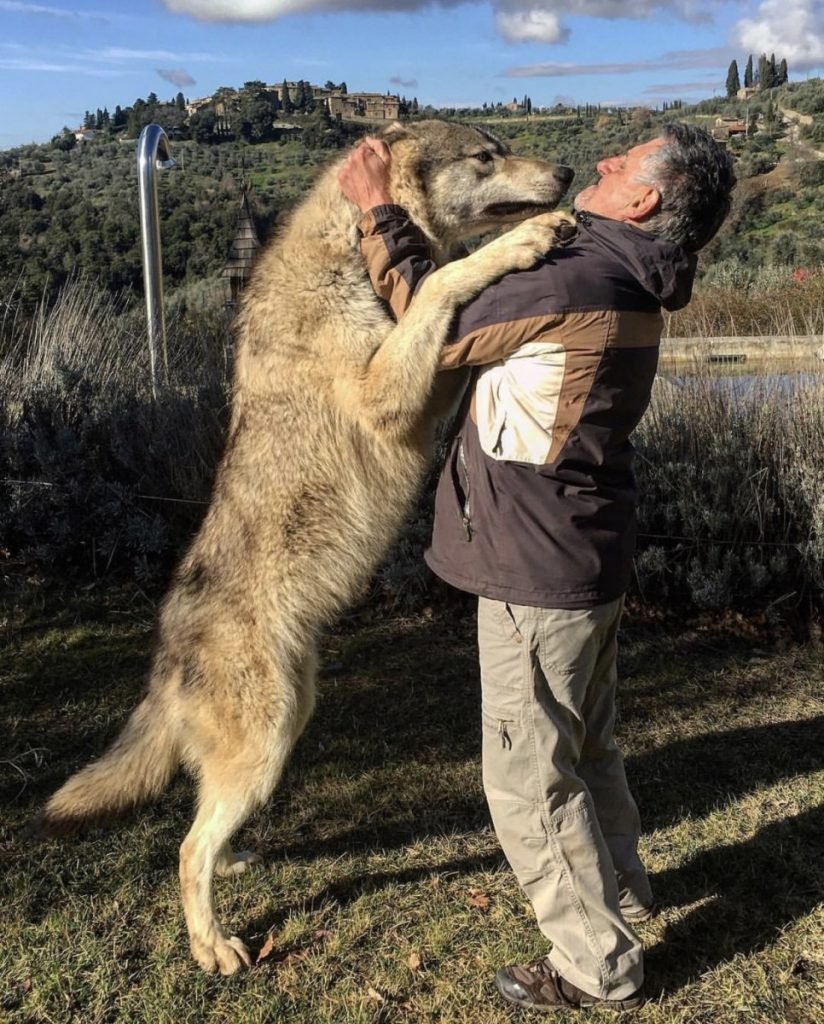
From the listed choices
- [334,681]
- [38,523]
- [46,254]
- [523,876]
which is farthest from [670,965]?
[46,254]

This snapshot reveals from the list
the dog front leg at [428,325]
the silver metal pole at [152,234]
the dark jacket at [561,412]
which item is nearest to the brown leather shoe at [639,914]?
the dark jacket at [561,412]

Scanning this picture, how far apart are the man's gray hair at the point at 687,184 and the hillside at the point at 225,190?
1931 millimetres

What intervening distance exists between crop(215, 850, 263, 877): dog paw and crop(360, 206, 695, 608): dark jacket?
1894 mm

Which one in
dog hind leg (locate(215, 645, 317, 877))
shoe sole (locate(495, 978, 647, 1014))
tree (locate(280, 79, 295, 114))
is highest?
A: tree (locate(280, 79, 295, 114))

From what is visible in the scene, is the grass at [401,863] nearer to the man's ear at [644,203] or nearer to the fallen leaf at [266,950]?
the fallen leaf at [266,950]

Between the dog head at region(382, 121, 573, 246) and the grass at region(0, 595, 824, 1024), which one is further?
the dog head at region(382, 121, 573, 246)

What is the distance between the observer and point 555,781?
2594 millimetres

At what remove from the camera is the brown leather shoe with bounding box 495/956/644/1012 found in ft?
9.44

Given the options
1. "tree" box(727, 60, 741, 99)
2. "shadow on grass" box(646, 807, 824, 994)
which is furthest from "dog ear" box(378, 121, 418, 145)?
"tree" box(727, 60, 741, 99)

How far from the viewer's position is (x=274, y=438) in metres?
3.34

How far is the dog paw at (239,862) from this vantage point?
371 centimetres

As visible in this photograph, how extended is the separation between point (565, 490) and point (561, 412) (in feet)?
0.76

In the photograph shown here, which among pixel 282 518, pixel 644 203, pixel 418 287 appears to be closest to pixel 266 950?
pixel 282 518

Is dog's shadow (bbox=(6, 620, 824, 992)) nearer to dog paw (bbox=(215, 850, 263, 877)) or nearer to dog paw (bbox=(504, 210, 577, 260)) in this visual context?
dog paw (bbox=(215, 850, 263, 877))
